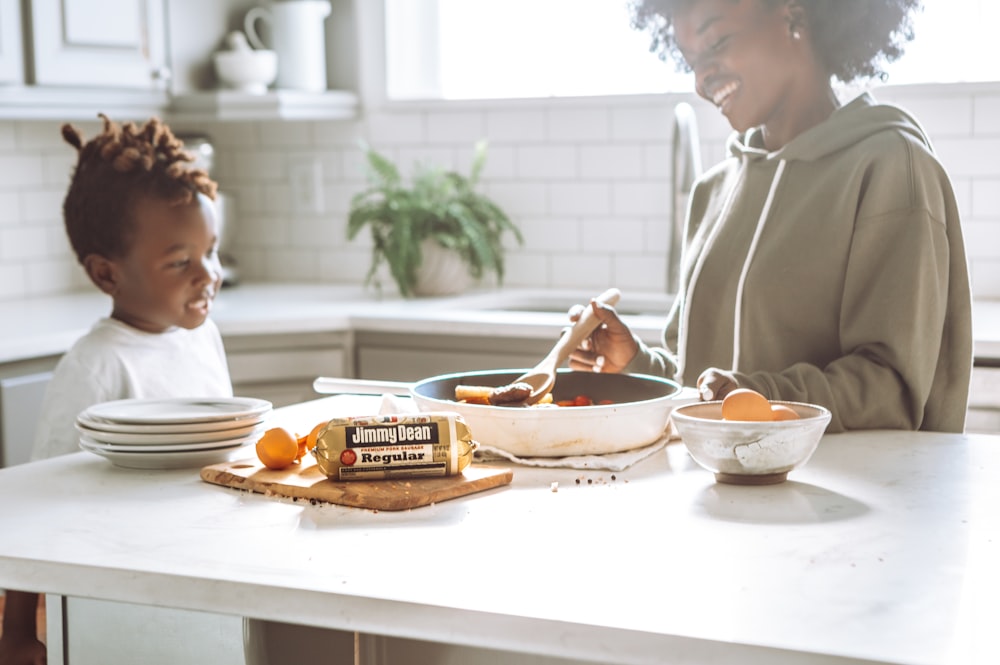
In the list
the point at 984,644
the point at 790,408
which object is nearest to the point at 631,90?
the point at 790,408

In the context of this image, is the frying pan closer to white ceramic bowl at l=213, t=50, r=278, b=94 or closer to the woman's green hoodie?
the woman's green hoodie

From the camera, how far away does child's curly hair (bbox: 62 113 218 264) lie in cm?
228

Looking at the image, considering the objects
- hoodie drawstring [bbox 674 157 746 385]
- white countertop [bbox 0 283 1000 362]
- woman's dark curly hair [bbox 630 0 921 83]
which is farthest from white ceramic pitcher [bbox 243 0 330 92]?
hoodie drawstring [bbox 674 157 746 385]

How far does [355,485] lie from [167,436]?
0.29 meters

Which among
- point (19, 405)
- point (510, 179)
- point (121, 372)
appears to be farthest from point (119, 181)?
point (510, 179)

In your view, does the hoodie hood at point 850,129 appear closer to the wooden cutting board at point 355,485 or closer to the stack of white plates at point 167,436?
the wooden cutting board at point 355,485

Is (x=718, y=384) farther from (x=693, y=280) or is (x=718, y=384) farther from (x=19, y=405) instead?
(x=19, y=405)

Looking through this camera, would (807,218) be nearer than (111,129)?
Yes

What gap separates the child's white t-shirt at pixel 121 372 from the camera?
1.97m

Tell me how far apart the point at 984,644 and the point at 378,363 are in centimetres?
251

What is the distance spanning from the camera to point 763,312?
1.94m

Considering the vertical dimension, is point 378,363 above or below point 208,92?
below

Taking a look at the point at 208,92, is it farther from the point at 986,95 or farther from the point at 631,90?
the point at 986,95

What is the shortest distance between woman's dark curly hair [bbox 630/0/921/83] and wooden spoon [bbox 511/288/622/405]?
1.88 feet
